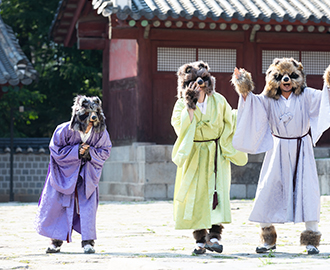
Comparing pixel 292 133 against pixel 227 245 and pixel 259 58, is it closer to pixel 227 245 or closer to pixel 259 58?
pixel 227 245

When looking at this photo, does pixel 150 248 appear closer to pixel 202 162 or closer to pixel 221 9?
pixel 202 162

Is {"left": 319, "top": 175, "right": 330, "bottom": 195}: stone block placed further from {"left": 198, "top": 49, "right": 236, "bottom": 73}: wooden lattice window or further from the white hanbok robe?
the white hanbok robe

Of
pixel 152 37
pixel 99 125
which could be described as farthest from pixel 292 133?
pixel 152 37

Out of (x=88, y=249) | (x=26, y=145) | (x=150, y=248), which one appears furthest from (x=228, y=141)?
(x=26, y=145)

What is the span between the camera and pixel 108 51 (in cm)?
1527

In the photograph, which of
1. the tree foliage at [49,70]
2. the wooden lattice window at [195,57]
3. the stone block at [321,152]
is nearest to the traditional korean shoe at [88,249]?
the wooden lattice window at [195,57]

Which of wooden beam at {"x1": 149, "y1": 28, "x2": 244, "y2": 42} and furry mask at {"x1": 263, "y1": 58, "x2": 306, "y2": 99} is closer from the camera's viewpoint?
furry mask at {"x1": 263, "y1": 58, "x2": 306, "y2": 99}

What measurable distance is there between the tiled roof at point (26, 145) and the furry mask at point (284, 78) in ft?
34.6

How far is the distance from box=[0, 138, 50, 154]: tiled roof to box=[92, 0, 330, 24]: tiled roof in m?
4.44

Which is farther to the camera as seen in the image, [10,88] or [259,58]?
[10,88]

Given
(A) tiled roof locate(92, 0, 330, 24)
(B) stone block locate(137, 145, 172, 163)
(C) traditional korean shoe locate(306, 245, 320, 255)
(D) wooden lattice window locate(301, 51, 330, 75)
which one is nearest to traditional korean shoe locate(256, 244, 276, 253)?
(C) traditional korean shoe locate(306, 245, 320, 255)

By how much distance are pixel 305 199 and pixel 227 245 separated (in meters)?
1.04

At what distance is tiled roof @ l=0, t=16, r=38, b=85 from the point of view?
46.1ft

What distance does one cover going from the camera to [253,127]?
20.4ft
